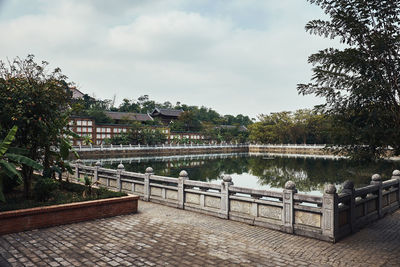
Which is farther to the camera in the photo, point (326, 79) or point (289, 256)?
point (326, 79)

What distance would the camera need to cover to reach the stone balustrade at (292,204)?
6891 mm

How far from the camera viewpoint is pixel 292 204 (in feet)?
24.0

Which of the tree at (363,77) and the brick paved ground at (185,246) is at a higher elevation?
the tree at (363,77)

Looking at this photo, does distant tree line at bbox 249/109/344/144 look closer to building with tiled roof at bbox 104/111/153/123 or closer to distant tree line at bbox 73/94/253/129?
distant tree line at bbox 73/94/253/129

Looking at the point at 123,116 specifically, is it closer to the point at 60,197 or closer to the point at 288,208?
the point at 60,197

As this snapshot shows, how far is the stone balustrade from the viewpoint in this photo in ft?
22.6

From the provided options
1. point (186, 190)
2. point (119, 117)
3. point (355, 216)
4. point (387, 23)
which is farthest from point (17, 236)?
point (119, 117)

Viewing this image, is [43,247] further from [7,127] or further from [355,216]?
[355,216]

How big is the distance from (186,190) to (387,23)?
724cm

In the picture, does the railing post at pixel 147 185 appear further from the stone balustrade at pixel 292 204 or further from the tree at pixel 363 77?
the tree at pixel 363 77

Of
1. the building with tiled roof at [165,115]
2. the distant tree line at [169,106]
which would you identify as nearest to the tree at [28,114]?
the distant tree line at [169,106]

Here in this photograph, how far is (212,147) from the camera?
6781cm

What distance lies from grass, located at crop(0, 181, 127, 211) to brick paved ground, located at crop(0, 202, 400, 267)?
0.92 metres

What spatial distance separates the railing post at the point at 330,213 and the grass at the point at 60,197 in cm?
603
